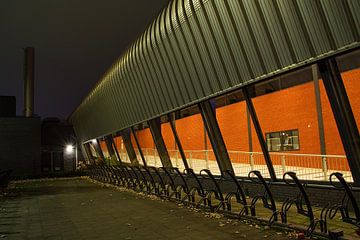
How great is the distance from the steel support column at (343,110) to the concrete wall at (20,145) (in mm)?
28015

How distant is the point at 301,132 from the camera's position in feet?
48.1

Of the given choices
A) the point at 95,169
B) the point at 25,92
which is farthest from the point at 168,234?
the point at 25,92

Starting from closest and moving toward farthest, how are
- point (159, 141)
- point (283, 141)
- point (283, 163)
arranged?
point (283, 163) → point (283, 141) → point (159, 141)

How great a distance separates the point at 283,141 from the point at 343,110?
833cm

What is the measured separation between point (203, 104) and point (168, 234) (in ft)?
18.5

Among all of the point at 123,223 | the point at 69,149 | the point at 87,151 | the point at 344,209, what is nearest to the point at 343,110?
the point at 344,209

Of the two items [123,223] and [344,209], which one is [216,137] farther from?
[344,209]

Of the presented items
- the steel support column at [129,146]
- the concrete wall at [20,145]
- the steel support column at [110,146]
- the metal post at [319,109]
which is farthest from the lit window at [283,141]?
the concrete wall at [20,145]

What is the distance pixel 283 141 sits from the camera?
15.2 m

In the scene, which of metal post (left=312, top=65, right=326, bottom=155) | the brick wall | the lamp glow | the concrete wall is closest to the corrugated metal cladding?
the brick wall

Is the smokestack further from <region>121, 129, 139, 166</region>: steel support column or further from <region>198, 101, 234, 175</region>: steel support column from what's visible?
<region>198, 101, 234, 175</region>: steel support column

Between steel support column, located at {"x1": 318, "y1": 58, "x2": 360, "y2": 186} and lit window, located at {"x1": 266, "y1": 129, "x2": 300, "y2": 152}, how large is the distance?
7668mm

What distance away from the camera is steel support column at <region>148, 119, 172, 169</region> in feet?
51.7

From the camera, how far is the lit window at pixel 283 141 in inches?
585
